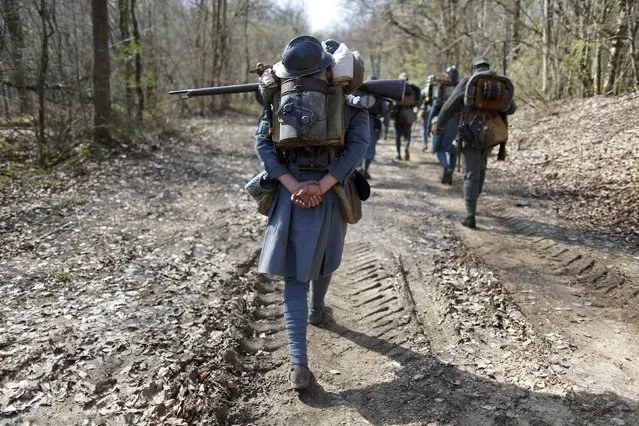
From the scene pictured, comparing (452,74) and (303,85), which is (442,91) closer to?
(452,74)

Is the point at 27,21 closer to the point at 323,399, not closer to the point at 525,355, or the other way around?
the point at 323,399

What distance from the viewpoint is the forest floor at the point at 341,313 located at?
124 inches

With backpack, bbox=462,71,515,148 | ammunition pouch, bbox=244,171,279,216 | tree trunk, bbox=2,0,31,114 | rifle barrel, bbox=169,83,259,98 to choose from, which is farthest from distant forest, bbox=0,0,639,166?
ammunition pouch, bbox=244,171,279,216

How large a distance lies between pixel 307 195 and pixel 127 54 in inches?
533

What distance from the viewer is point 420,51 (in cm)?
2895

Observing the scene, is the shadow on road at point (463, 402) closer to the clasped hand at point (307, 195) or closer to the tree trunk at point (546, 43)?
the clasped hand at point (307, 195)

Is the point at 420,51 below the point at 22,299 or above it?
above

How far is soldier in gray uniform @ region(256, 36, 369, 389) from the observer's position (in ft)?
10.3

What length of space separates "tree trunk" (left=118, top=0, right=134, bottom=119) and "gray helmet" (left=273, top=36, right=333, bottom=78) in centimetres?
1201

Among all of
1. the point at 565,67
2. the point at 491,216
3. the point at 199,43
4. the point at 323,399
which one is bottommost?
the point at 323,399

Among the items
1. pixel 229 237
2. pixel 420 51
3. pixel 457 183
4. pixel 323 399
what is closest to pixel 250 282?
pixel 229 237

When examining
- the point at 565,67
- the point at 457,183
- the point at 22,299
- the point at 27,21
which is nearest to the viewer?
the point at 22,299

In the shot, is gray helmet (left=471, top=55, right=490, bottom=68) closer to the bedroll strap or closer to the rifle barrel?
the rifle barrel

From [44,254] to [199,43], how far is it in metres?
21.2
